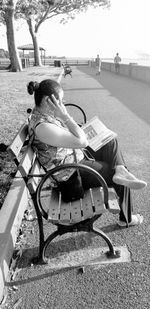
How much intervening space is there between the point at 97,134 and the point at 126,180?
0.61 m

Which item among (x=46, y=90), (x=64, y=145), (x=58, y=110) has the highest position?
(x=46, y=90)

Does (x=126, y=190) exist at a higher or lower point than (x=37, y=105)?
lower

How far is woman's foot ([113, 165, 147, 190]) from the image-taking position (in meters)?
2.75

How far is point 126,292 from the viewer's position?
2.43 metres

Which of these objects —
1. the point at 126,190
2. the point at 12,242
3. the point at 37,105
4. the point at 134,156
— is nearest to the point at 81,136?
the point at 37,105

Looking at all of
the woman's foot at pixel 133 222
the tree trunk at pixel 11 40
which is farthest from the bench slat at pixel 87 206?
the tree trunk at pixel 11 40

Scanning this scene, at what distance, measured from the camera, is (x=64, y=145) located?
2.54 m

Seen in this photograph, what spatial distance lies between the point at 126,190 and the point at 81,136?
0.73 metres

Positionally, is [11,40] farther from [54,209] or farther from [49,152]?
[54,209]

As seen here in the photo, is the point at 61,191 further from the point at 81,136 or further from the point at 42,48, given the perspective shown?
the point at 42,48

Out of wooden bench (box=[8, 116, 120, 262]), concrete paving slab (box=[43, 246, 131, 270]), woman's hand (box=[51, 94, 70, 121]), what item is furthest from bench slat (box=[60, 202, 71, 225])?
woman's hand (box=[51, 94, 70, 121])

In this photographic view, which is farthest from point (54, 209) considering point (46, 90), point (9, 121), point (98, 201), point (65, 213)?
point (9, 121)

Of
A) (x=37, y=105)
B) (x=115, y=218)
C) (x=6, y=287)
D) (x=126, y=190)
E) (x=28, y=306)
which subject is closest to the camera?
(x=28, y=306)

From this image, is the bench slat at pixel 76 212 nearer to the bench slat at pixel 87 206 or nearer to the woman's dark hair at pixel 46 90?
the bench slat at pixel 87 206
